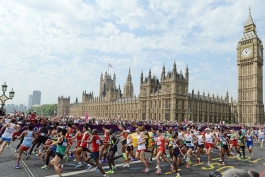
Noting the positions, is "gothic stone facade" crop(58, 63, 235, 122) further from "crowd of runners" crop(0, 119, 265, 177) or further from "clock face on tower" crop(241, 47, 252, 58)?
"crowd of runners" crop(0, 119, 265, 177)

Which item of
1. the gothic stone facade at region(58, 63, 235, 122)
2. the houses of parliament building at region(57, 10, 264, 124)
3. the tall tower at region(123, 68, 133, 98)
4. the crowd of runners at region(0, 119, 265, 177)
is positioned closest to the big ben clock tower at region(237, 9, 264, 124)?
the houses of parliament building at region(57, 10, 264, 124)

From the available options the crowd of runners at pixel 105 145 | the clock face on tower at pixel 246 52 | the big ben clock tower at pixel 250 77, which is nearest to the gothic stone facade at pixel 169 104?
the big ben clock tower at pixel 250 77

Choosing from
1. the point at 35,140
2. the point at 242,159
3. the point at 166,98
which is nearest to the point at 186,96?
the point at 166,98

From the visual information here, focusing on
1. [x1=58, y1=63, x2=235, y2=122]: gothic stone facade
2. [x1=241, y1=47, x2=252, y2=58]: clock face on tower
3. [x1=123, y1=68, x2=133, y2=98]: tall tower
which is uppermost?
[x1=241, y1=47, x2=252, y2=58]: clock face on tower

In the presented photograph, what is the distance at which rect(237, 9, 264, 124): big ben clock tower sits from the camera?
7850cm

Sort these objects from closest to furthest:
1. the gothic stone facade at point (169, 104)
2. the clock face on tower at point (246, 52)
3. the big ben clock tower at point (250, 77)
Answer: the gothic stone facade at point (169, 104) → the big ben clock tower at point (250, 77) → the clock face on tower at point (246, 52)

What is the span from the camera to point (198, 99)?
71562 millimetres

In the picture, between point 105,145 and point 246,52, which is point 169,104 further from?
point 105,145

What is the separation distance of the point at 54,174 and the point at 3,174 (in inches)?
74.0

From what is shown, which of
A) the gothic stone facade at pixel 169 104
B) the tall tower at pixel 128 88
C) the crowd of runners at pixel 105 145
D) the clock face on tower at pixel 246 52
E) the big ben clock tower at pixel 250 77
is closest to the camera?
the crowd of runners at pixel 105 145

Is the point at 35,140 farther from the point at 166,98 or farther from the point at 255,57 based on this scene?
the point at 255,57

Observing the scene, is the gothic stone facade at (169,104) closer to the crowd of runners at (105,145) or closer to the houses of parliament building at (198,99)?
the houses of parliament building at (198,99)

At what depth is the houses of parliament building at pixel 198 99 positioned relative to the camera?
63.3 meters

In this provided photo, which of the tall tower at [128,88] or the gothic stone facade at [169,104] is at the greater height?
the tall tower at [128,88]
